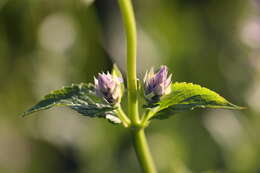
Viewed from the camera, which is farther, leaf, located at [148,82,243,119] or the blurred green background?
the blurred green background

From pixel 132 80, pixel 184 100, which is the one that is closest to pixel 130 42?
pixel 132 80

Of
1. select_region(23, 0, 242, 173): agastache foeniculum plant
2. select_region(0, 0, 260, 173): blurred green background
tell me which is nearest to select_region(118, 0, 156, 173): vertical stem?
select_region(23, 0, 242, 173): agastache foeniculum plant

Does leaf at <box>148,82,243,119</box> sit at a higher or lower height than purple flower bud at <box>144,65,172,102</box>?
lower

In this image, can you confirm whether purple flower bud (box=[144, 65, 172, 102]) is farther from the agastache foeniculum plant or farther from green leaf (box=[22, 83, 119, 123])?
green leaf (box=[22, 83, 119, 123])

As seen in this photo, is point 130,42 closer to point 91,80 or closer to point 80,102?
point 80,102

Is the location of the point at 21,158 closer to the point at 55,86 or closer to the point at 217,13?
the point at 55,86

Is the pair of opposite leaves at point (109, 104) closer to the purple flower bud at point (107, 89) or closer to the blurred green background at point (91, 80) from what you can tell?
the purple flower bud at point (107, 89)

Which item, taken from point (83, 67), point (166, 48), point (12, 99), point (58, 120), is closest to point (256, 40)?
point (166, 48)
